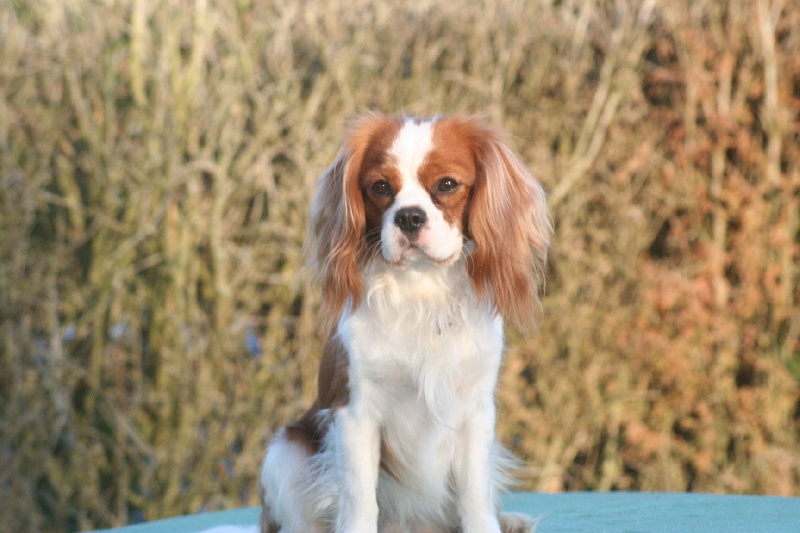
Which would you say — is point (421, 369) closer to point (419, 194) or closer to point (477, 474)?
point (477, 474)

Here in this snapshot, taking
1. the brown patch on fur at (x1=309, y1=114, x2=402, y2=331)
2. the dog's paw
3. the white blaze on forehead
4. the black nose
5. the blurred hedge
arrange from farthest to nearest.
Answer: the blurred hedge, the dog's paw, the brown patch on fur at (x1=309, y1=114, x2=402, y2=331), the white blaze on forehead, the black nose

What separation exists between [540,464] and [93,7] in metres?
2.98

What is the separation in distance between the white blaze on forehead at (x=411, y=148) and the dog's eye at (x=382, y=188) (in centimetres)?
6

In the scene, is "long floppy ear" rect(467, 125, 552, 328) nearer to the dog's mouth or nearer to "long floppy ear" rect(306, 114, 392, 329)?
the dog's mouth

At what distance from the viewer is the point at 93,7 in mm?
5043

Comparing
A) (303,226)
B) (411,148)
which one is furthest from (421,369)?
(303,226)

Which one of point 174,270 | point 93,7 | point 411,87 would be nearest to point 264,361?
point 174,270

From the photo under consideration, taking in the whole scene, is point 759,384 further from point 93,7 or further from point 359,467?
point 93,7

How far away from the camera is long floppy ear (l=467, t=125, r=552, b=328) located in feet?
10.1

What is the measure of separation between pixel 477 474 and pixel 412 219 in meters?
0.72

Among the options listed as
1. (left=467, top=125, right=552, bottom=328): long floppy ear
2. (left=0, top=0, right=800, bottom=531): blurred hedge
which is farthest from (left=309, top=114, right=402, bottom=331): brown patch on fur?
(left=0, top=0, right=800, bottom=531): blurred hedge

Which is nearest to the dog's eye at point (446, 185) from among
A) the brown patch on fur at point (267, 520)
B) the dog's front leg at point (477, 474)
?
the dog's front leg at point (477, 474)

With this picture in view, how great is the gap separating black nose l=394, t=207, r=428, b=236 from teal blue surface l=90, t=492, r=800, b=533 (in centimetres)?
109

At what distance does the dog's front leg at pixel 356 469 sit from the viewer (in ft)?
9.82
